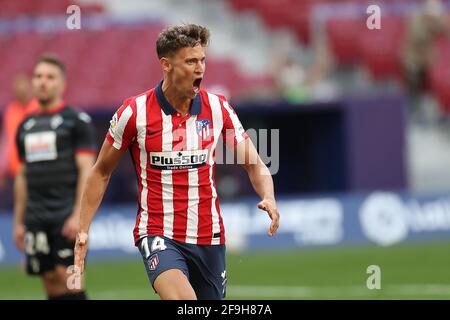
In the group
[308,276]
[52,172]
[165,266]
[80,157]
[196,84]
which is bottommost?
[308,276]

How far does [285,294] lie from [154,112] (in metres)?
5.36

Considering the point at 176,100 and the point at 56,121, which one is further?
the point at 56,121

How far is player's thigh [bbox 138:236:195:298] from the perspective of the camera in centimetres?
708

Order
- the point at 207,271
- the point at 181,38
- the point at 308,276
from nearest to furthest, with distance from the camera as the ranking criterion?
the point at 181,38 → the point at 207,271 → the point at 308,276

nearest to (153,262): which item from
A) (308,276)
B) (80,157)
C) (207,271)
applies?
(207,271)

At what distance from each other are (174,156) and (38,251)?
286cm

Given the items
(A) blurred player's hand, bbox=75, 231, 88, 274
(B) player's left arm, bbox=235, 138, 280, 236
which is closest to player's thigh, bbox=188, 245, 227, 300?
(B) player's left arm, bbox=235, 138, 280, 236

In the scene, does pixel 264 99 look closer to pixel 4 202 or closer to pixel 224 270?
pixel 4 202

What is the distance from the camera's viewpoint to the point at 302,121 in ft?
63.4

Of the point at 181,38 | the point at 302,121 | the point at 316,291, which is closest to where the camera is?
the point at 181,38

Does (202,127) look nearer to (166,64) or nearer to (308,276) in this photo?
(166,64)

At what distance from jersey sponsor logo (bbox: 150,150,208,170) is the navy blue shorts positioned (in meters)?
0.47

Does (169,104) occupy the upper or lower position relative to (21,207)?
upper

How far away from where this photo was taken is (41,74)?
9742 millimetres
